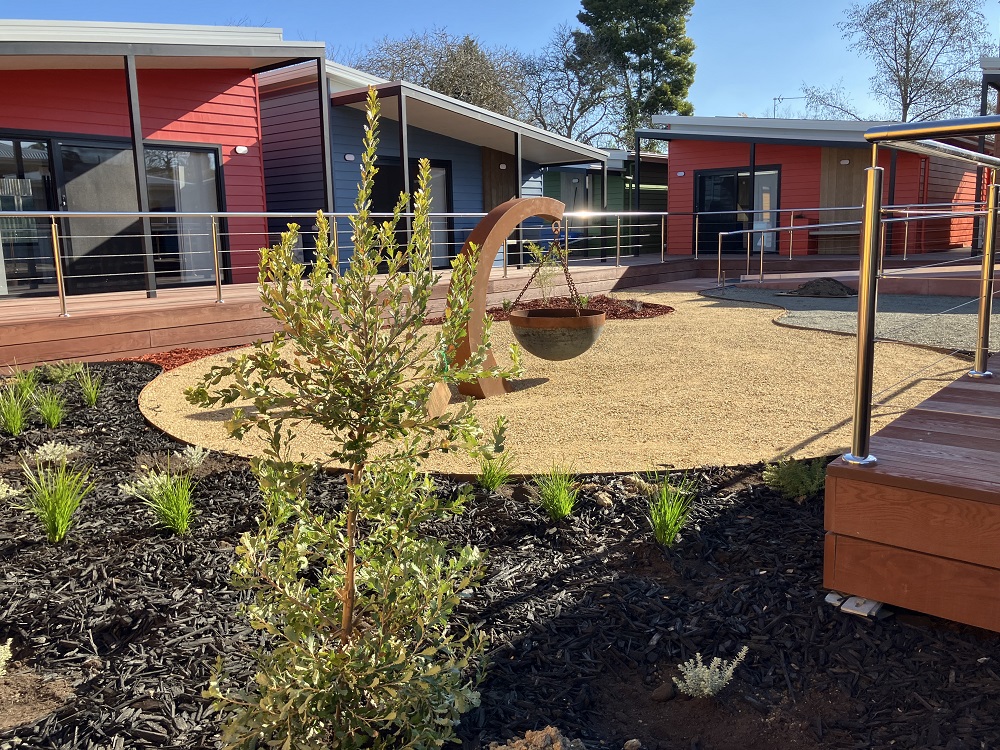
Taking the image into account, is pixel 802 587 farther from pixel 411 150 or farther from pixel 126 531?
pixel 411 150

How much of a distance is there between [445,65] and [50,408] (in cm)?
2494

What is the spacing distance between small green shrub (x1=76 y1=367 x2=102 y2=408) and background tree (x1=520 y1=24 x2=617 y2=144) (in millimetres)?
28327

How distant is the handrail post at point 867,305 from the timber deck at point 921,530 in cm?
8

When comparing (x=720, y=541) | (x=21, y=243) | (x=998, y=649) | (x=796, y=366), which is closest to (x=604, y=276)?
(x=796, y=366)

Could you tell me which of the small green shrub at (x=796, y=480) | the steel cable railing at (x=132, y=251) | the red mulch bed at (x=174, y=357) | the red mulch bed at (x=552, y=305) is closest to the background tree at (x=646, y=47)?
the red mulch bed at (x=552, y=305)

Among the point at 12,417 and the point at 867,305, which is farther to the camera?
the point at 12,417

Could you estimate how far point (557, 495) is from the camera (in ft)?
10.6

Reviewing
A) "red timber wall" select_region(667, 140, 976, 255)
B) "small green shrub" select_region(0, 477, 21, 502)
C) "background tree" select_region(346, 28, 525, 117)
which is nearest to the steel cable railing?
"small green shrub" select_region(0, 477, 21, 502)

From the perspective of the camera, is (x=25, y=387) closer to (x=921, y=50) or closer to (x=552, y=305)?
(x=552, y=305)

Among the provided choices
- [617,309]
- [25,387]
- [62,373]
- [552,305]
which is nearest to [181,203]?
[552,305]

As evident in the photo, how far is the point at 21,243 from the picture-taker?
9703 mm

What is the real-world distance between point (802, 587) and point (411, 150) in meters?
12.7

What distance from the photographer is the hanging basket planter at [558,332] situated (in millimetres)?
5770

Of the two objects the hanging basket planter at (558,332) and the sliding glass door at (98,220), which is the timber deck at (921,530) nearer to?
the hanging basket planter at (558,332)
